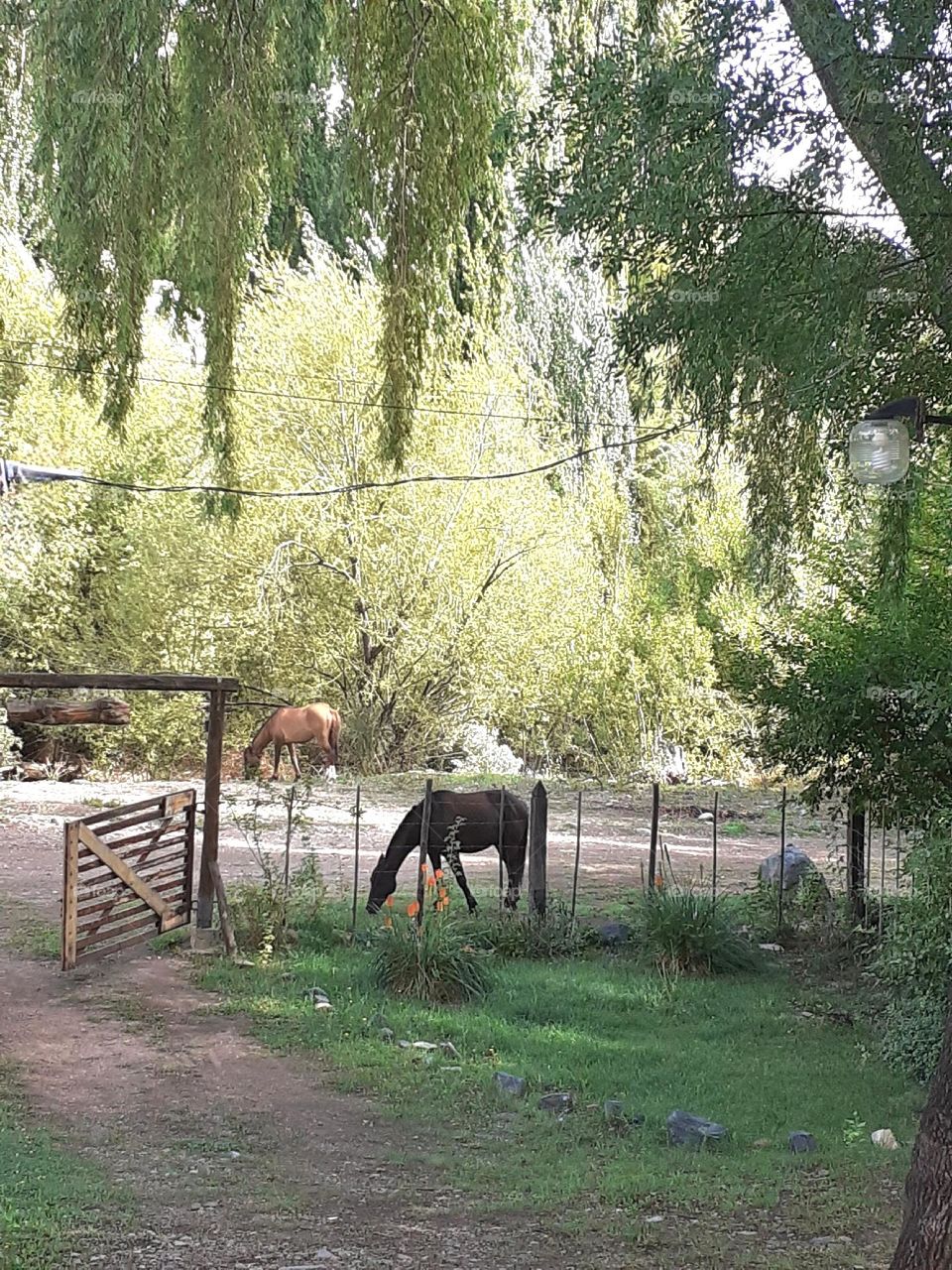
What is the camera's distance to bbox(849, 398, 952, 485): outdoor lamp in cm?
477

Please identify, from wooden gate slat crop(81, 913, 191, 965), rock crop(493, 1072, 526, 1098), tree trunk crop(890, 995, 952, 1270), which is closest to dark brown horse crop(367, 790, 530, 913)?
wooden gate slat crop(81, 913, 191, 965)

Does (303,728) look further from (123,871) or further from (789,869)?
(123,871)

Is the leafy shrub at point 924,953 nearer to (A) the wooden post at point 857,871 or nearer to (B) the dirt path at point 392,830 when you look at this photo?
(A) the wooden post at point 857,871

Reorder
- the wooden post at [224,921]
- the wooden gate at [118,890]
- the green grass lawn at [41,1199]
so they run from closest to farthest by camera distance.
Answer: the green grass lawn at [41,1199]
the wooden gate at [118,890]
the wooden post at [224,921]

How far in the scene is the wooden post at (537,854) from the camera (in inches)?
388

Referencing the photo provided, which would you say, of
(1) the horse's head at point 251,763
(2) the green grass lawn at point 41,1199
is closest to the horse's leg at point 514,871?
(2) the green grass lawn at point 41,1199

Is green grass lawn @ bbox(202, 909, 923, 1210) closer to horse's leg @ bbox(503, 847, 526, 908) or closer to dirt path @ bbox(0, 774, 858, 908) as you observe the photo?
horse's leg @ bbox(503, 847, 526, 908)

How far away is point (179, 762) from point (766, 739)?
566 inches

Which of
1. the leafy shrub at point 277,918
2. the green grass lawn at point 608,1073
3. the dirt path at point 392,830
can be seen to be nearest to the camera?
the green grass lawn at point 608,1073

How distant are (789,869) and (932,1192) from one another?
7537mm

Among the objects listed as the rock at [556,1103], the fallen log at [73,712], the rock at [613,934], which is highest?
the fallen log at [73,712]

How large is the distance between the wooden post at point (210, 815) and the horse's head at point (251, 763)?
858 cm

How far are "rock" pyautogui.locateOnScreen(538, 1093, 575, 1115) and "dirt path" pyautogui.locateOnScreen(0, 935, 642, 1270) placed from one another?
0.67m

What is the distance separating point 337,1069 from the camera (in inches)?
269
